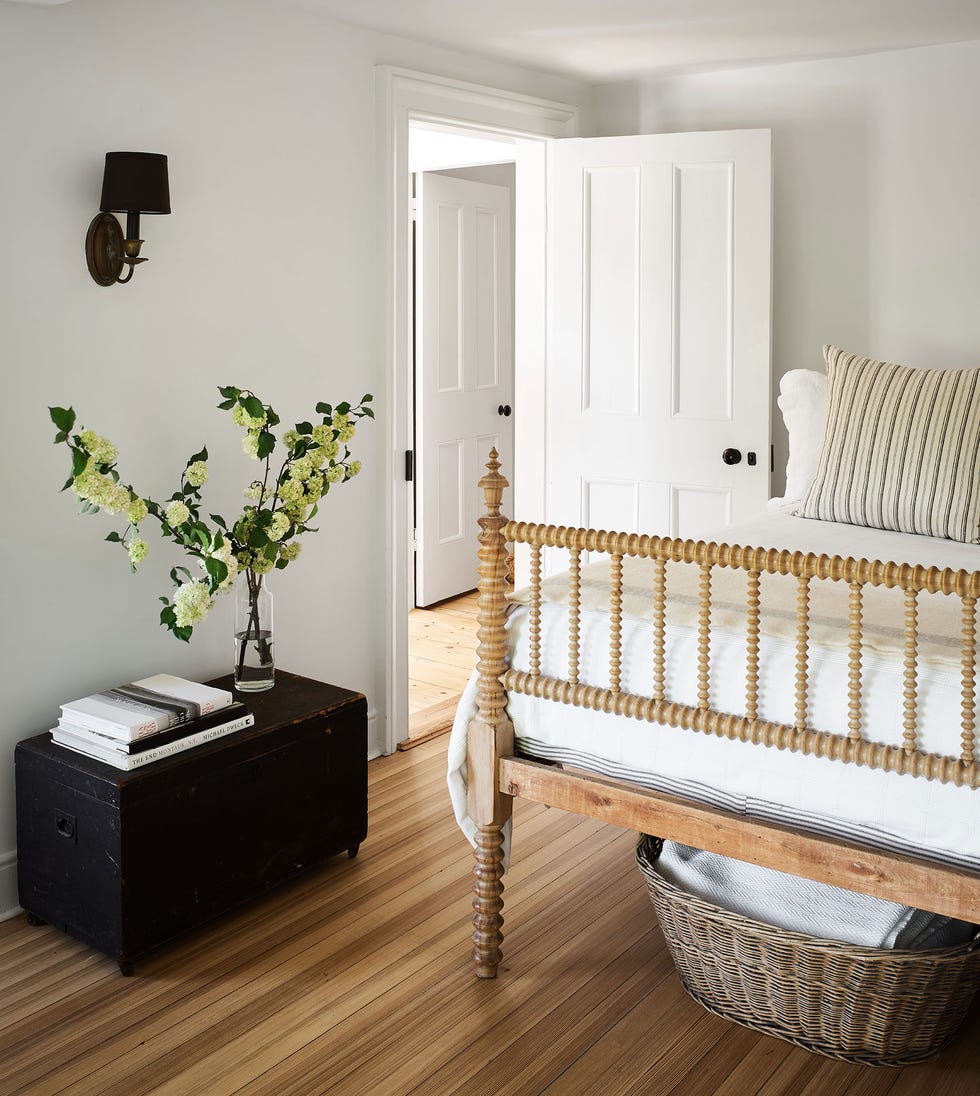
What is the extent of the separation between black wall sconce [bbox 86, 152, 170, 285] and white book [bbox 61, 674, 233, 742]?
1.00 meters

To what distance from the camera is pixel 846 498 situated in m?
3.10

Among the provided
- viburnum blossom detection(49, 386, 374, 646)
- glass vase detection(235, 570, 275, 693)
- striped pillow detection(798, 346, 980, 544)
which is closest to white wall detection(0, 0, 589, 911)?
viburnum blossom detection(49, 386, 374, 646)

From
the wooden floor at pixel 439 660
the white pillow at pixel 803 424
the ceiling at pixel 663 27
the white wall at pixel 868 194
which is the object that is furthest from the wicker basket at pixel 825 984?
the ceiling at pixel 663 27

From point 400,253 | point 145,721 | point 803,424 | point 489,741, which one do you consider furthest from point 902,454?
point 145,721

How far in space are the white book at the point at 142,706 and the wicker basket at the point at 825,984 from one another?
3.73ft

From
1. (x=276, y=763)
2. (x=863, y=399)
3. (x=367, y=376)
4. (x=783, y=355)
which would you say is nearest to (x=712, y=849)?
(x=276, y=763)

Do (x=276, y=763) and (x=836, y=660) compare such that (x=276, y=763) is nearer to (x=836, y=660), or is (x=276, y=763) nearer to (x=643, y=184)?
(x=836, y=660)

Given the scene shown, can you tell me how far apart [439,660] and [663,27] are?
2.58 meters

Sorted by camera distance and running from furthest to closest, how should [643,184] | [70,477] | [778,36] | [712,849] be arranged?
[643,184], [778,36], [70,477], [712,849]

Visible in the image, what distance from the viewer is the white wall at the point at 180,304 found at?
8.83 ft

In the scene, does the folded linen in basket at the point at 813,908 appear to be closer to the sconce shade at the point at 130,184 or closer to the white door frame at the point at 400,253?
the white door frame at the point at 400,253

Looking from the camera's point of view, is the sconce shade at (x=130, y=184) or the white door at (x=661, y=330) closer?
the sconce shade at (x=130, y=184)

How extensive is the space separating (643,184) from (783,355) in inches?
31.1

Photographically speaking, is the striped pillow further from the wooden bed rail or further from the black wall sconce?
the black wall sconce
